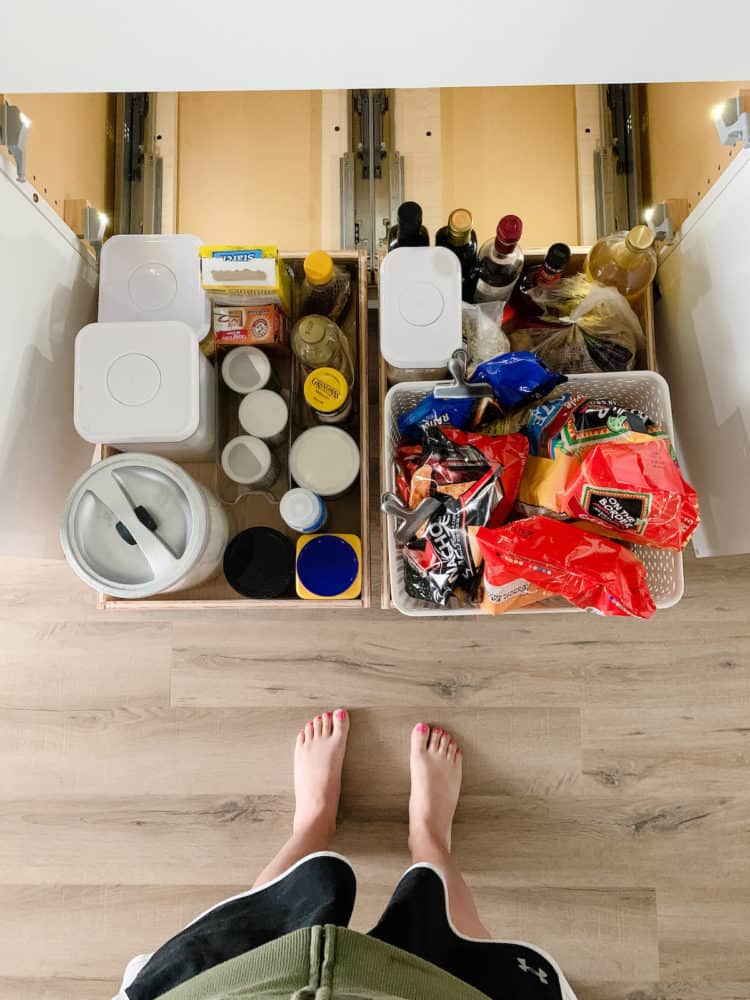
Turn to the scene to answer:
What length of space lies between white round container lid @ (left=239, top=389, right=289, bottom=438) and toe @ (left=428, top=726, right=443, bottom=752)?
57 centimetres

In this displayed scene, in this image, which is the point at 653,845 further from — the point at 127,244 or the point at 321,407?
the point at 127,244

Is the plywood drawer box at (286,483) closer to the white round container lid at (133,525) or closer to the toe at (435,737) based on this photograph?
the white round container lid at (133,525)

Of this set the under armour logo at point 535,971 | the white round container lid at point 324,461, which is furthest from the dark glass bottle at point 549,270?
the under armour logo at point 535,971

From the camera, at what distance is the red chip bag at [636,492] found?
30.3 inches

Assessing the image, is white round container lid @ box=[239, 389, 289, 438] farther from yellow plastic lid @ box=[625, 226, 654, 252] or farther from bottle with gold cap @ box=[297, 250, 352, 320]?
yellow plastic lid @ box=[625, 226, 654, 252]

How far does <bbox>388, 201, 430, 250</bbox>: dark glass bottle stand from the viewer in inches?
33.0

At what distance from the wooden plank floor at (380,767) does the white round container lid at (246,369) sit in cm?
43

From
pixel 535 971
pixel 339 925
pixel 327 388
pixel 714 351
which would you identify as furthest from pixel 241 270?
pixel 535 971

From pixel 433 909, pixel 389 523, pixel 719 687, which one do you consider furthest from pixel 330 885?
pixel 719 687

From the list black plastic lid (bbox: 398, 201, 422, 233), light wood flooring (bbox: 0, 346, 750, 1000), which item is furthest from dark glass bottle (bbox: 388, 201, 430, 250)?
light wood flooring (bbox: 0, 346, 750, 1000)

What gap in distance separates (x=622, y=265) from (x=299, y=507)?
1.71 feet

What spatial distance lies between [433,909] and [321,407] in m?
0.64

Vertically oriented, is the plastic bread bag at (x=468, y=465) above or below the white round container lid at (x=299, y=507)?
above

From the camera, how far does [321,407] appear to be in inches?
36.0
